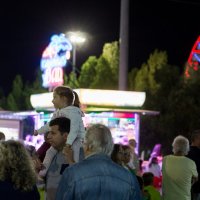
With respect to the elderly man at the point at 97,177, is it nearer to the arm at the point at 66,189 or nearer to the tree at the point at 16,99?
the arm at the point at 66,189

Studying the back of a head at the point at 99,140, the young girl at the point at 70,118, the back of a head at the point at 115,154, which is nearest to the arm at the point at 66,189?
the back of a head at the point at 99,140

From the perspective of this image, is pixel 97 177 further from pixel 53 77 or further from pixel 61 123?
pixel 53 77

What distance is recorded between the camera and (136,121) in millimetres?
18188

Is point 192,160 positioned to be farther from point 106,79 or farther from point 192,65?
point 106,79

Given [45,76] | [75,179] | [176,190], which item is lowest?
[176,190]

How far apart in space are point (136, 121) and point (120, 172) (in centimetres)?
1355

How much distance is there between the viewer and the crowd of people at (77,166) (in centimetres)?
454

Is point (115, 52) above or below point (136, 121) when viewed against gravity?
above

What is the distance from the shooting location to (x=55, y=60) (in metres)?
36.1

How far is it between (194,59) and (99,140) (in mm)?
33603

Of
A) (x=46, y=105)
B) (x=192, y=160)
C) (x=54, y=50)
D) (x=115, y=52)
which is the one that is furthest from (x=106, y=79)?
(x=192, y=160)

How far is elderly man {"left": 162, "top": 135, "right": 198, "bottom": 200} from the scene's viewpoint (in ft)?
27.0

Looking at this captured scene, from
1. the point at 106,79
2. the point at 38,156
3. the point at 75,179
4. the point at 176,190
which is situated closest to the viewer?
the point at 75,179

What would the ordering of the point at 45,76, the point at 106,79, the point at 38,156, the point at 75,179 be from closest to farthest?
the point at 75,179
the point at 38,156
the point at 45,76
the point at 106,79
